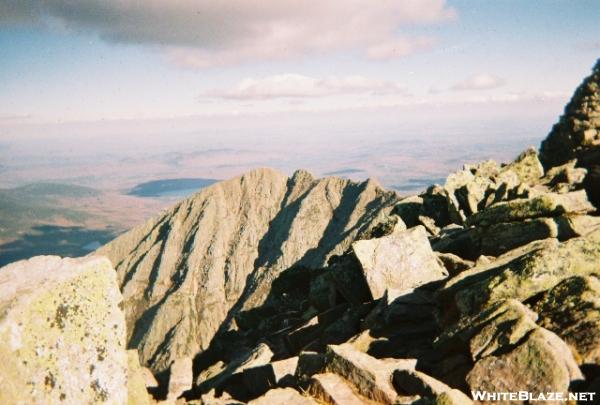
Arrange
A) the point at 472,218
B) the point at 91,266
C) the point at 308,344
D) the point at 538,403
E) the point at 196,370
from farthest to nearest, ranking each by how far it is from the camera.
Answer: the point at 196,370 → the point at 472,218 → the point at 308,344 → the point at 91,266 → the point at 538,403

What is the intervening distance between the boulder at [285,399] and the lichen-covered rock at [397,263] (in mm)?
7359

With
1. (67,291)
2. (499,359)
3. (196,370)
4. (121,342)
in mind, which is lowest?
(196,370)

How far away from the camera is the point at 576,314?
955 centimetres

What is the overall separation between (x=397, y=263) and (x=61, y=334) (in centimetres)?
1408

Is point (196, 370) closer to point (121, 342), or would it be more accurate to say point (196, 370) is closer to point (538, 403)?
point (121, 342)

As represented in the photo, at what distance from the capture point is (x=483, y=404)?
8375 mm

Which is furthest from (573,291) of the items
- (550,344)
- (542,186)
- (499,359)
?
(542,186)

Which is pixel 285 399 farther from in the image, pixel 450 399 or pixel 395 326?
pixel 395 326

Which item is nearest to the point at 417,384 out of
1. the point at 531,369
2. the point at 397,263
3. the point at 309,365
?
the point at 531,369

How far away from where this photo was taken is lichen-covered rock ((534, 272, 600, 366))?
8.77m

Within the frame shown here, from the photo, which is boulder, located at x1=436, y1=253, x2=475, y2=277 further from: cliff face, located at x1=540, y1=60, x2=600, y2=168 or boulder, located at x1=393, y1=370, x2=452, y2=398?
cliff face, located at x1=540, y1=60, x2=600, y2=168

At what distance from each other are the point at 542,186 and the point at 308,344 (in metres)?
24.1

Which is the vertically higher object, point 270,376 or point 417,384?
point 417,384

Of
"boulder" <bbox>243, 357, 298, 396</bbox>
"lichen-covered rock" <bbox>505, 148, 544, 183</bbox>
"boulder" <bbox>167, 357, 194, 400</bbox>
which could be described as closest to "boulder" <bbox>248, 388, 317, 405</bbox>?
"boulder" <bbox>243, 357, 298, 396</bbox>
